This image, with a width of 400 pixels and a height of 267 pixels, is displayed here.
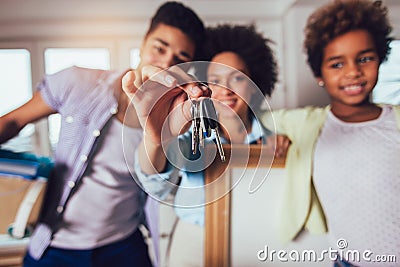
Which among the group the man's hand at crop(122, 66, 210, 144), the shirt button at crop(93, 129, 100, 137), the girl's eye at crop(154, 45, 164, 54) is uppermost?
the girl's eye at crop(154, 45, 164, 54)

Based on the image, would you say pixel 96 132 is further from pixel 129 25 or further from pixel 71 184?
pixel 129 25

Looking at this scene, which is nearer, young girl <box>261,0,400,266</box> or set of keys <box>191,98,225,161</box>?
set of keys <box>191,98,225,161</box>

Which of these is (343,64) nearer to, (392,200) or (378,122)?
(378,122)

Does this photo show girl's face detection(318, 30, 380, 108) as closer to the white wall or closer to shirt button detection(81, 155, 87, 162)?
the white wall

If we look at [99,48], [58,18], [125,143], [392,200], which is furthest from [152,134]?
[392,200]

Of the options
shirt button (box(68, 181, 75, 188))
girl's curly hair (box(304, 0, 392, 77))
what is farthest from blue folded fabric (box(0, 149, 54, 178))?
girl's curly hair (box(304, 0, 392, 77))

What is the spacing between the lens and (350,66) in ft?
3.27

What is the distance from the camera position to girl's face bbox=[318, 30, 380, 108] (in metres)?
1.00

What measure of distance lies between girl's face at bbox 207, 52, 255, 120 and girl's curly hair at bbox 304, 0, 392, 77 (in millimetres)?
175

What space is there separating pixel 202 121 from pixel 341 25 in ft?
1.41

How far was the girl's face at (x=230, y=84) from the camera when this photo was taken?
96cm

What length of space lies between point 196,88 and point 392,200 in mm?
559

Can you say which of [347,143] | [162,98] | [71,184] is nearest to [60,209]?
[71,184]

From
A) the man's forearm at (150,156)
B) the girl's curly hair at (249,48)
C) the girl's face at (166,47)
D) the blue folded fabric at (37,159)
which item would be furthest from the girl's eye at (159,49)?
the blue folded fabric at (37,159)
